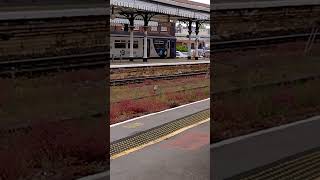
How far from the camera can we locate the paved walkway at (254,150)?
258 inches

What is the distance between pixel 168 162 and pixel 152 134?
2865 mm

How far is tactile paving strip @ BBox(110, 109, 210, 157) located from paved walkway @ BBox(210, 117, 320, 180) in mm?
3370

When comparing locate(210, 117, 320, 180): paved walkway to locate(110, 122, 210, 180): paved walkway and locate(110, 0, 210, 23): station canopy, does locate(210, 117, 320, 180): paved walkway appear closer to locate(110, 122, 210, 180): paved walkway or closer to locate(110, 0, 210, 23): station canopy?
locate(110, 122, 210, 180): paved walkway

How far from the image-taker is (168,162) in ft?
28.6

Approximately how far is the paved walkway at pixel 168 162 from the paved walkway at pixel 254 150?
925 mm

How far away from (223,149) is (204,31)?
373 feet

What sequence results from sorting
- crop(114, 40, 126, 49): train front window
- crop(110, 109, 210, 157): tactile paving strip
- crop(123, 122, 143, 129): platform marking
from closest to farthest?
crop(110, 109, 210, 157): tactile paving strip, crop(123, 122, 143, 129): platform marking, crop(114, 40, 126, 49): train front window

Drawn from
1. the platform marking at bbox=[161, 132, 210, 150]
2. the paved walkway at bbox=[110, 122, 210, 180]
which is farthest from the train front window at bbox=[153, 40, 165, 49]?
the paved walkway at bbox=[110, 122, 210, 180]

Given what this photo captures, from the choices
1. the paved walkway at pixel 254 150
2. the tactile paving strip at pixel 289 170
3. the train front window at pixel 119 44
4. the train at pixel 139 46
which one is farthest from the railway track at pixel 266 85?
the train front window at pixel 119 44

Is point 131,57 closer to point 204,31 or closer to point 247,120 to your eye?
point 247,120

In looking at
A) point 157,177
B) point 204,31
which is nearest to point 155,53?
point 157,177

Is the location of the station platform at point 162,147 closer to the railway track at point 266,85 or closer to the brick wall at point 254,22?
the railway track at point 266,85

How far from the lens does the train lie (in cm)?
4672

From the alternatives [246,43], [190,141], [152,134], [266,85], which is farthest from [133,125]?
[246,43]
